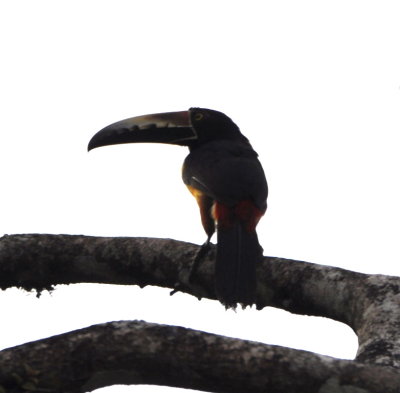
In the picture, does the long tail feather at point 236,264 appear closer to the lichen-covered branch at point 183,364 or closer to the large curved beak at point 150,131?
the lichen-covered branch at point 183,364

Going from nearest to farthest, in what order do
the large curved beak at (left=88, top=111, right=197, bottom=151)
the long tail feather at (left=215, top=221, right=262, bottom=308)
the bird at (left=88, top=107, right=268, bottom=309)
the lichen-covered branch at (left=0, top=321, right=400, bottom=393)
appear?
the lichen-covered branch at (left=0, top=321, right=400, bottom=393) → the long tail feather at (left=215, top=221, right=262, bottom=308) → the bird at (left=88, top=107, right=268, bottom=309) → the large curved beak at (left=88, top=111, right=197, bottom=151)

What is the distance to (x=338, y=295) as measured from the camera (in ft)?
12.8

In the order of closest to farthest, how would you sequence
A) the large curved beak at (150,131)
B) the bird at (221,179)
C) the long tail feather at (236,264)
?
the long tail feather at (236,264)
the bird at (221,179)
the large curved beak at (150,131)

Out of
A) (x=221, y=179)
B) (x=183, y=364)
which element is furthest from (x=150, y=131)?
(x=183, y=364)

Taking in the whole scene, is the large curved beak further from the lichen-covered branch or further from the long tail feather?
the lichen-covered branch

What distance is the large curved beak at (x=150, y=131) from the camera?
664 centimetres

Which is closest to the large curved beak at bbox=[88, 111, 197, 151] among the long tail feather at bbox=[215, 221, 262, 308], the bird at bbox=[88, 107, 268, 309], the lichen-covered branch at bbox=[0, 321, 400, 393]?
the bird at bbox=[88, 107, 268, 309]

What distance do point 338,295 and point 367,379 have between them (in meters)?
1.16

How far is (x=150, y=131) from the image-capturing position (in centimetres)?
666

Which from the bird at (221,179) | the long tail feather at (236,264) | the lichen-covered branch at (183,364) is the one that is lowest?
the lichen-covered branch at (183,364)

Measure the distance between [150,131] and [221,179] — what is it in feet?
4.11

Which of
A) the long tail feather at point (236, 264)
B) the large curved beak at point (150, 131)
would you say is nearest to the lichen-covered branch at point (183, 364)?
the long tail feather at point (236, 264)

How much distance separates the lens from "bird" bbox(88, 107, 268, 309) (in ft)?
14.7

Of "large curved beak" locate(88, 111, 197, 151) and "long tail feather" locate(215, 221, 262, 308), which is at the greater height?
"large curved beak" locate(88, 111, 197, 151)
